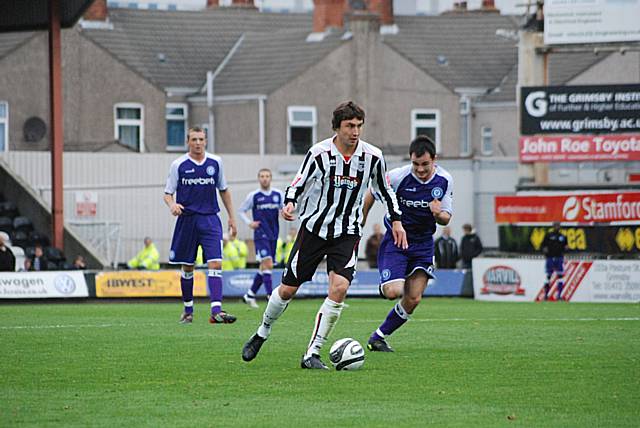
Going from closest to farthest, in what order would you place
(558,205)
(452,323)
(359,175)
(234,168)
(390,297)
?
(359,175)
(390,297)
(452,323)
(558,205)
(234,168)

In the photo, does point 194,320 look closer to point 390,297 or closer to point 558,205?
point 390,297

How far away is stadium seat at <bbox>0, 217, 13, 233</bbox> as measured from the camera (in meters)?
34.2

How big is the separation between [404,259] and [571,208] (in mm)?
18832

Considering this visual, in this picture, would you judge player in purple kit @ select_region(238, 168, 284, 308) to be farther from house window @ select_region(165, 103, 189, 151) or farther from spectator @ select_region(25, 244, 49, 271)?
house window @ select_region(165, 103, 189, 151)

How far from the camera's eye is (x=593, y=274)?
100.0 ft

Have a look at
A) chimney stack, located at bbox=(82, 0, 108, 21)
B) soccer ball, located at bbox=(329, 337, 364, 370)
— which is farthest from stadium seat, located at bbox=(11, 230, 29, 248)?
chimney stack, located at bbox=(82, 0, 108, 21)

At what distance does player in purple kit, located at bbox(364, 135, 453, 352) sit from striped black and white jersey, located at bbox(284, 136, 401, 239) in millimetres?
1766

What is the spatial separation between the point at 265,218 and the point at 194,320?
20.2 ft

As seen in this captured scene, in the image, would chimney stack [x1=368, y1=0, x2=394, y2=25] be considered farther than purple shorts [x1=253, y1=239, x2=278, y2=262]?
Yes

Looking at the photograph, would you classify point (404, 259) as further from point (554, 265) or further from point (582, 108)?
point (582, 108)

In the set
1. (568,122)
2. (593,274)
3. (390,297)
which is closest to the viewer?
(390,297)

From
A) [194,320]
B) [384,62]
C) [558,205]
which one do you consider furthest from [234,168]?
[194,320]

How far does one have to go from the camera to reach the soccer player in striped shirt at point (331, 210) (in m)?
11.9

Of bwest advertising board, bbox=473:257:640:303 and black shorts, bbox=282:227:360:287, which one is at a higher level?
black shorts, bbox=282:227:360:287
